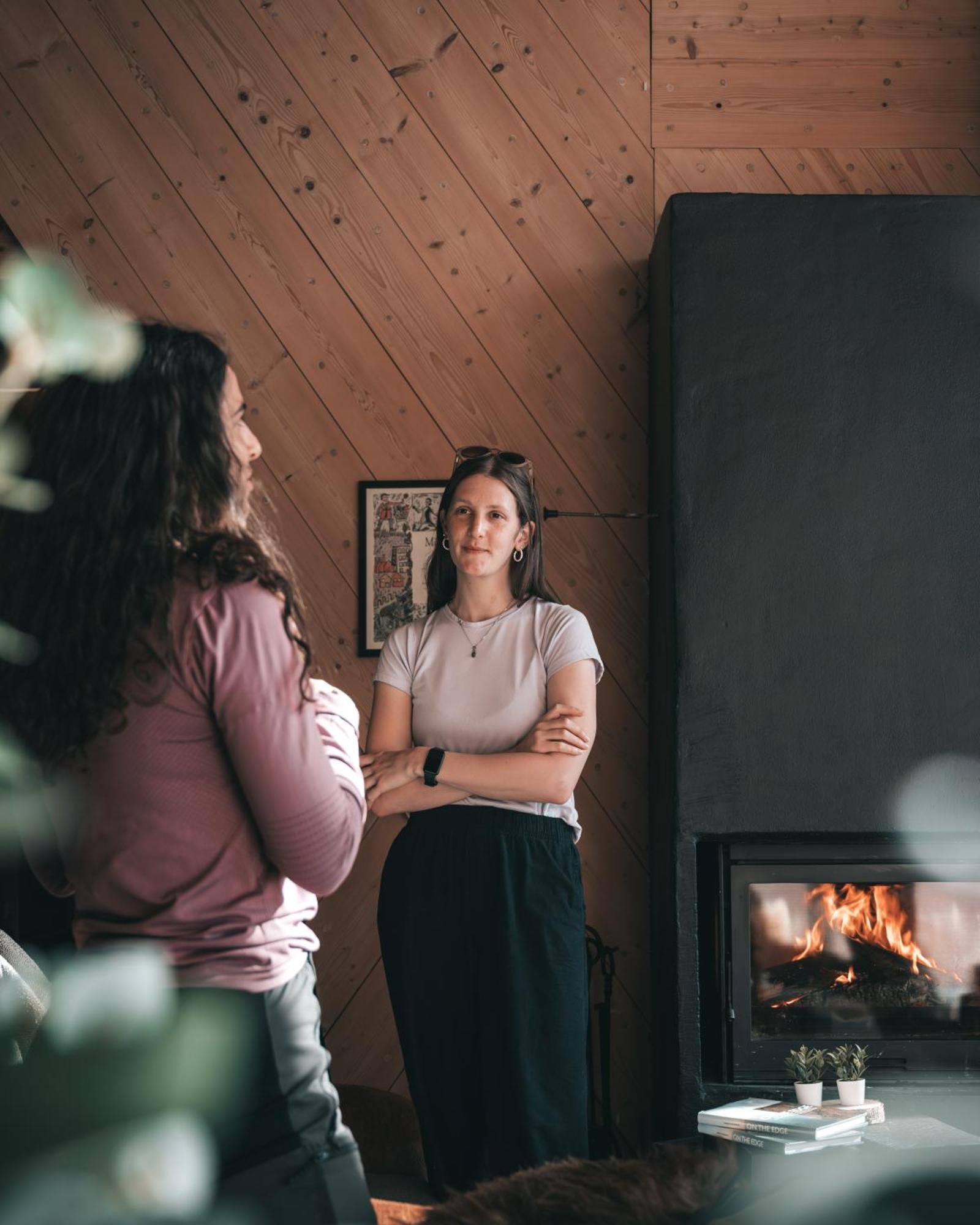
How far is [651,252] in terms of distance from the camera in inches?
130

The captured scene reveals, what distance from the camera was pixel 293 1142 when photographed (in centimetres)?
99

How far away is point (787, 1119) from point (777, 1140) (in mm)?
72

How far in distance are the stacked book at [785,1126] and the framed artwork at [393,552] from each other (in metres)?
1.55

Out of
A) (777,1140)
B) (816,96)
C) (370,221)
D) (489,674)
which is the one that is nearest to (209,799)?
(489,674)

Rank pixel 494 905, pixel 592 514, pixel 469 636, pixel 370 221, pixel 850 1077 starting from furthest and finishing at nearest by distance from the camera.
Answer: pixel 370 221 < pixel 592 514 < pixel 469 636 < pixel 850 1077 < pixel 494 905

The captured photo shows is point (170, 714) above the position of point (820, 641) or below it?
below

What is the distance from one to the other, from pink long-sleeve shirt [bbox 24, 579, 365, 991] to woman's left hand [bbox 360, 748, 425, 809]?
1.16 meters

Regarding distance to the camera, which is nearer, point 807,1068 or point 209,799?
point 209,799

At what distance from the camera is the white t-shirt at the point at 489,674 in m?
2.29

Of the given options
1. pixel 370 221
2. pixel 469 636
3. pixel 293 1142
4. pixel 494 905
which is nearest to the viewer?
pixel 293 1142

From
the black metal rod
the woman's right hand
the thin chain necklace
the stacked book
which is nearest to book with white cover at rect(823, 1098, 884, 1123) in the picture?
the stacked book

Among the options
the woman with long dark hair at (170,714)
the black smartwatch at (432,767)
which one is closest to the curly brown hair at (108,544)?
the woman with long dark hair at (170,714)

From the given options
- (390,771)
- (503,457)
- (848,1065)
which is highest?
(503,457)

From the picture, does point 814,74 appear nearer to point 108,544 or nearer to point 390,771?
point 390,771
